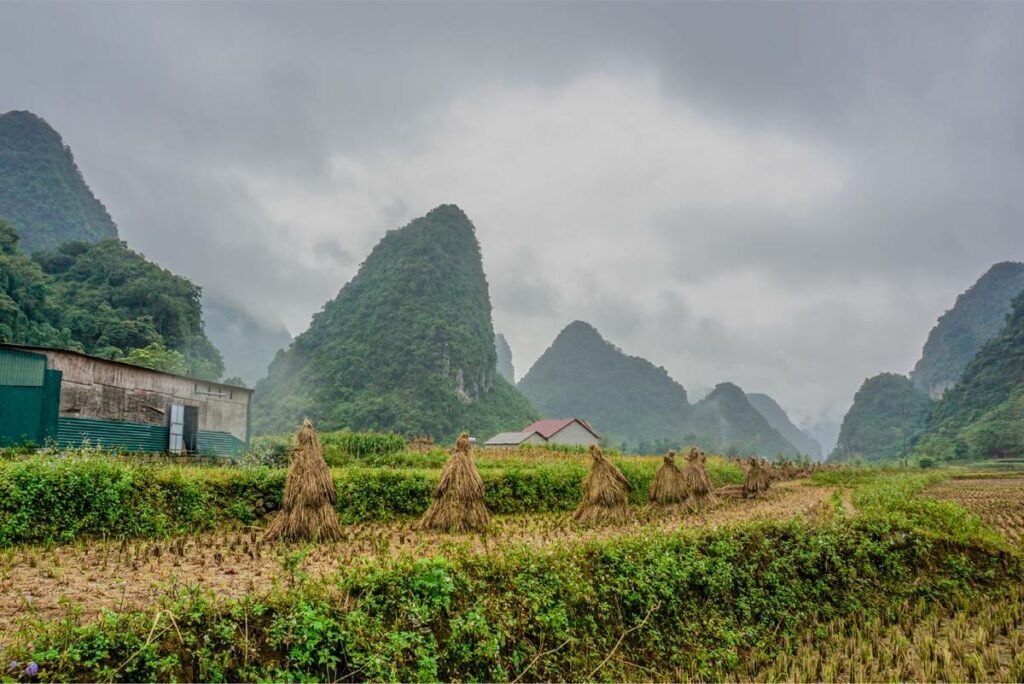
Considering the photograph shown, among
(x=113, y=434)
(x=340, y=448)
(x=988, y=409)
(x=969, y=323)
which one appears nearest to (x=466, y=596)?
(x=113, y=434)

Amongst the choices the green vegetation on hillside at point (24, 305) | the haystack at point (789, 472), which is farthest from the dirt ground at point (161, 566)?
the haystack at point (789, 472)

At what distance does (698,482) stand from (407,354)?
4729cm

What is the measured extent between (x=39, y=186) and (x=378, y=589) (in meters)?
76.6

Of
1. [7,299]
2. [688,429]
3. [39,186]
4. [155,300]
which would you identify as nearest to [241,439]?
[7,299]

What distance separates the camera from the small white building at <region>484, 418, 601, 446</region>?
38719 millimetres

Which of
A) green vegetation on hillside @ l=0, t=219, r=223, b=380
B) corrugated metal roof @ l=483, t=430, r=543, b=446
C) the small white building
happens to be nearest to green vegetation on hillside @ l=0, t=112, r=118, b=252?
green vegetation on hillside @ l=0, t=219, r=223, b=380

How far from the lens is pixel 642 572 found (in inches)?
200

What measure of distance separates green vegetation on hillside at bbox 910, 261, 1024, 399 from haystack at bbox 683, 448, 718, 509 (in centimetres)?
9643

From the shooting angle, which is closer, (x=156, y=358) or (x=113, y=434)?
(x=113, y=434)

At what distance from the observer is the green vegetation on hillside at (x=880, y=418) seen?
7488 centimetres

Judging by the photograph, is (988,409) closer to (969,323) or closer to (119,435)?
(969,323)

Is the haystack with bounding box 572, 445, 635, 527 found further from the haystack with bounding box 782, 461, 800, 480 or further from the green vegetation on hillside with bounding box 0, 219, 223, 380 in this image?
the green vegetation on hillside with bounding box 0, 219, 223, 380

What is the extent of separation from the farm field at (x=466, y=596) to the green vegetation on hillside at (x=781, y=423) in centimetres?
17645

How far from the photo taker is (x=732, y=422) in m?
113
